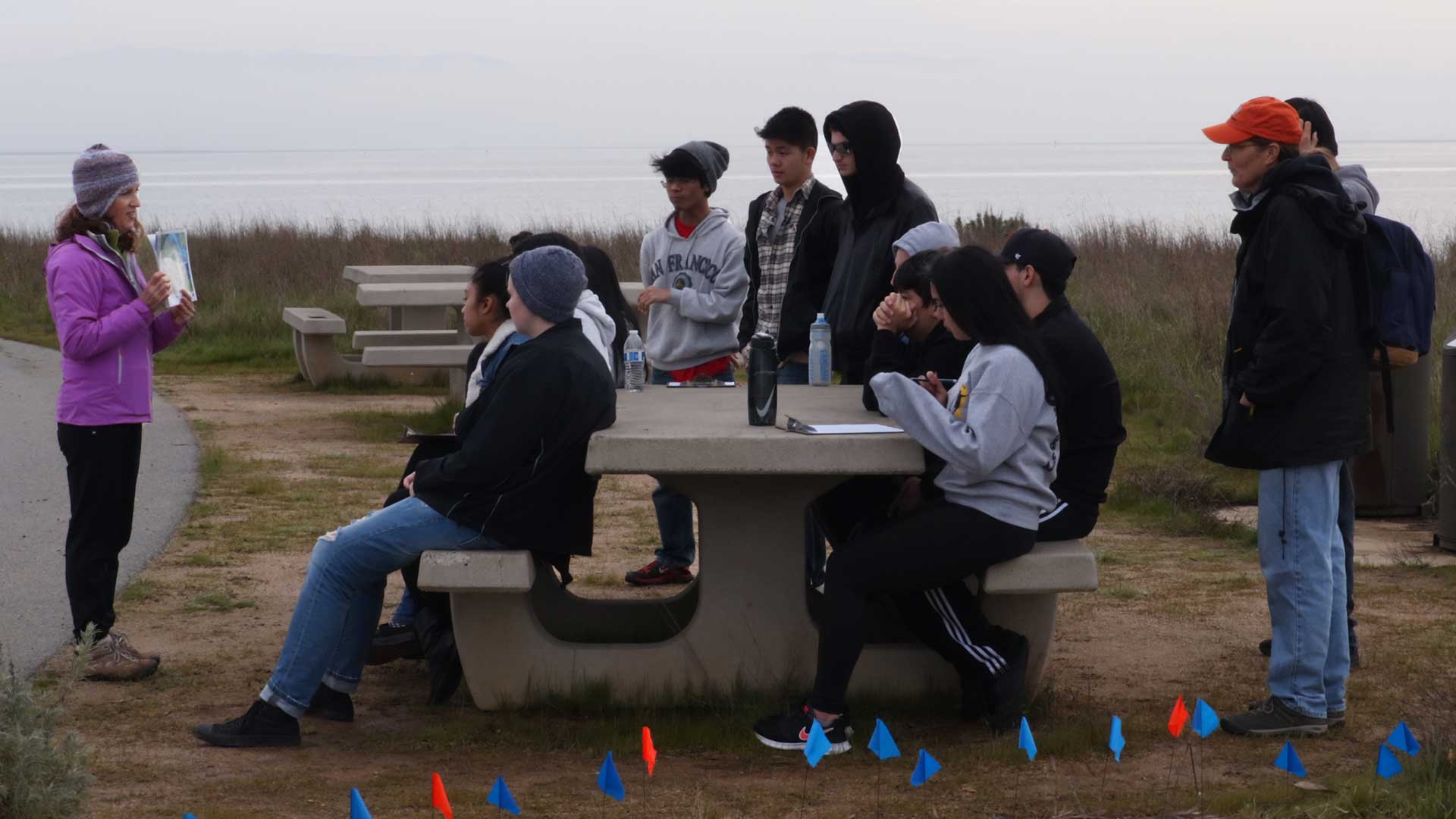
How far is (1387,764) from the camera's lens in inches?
154

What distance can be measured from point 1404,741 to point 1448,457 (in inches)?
141

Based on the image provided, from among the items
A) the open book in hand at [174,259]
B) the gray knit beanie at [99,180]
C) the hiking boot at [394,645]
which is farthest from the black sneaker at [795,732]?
the gray knit beanie at [99,180]

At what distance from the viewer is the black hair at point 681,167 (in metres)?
6.34

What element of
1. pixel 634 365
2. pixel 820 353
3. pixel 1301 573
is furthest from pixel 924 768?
pixel 634 365

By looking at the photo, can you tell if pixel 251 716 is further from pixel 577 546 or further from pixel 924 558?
pixel 924 558

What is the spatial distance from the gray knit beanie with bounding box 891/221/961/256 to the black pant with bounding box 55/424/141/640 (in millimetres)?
2491

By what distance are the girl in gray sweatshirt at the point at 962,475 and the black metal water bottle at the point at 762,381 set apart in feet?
1.29

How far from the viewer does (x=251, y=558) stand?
7164 mm

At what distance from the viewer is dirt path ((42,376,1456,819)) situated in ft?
13.4

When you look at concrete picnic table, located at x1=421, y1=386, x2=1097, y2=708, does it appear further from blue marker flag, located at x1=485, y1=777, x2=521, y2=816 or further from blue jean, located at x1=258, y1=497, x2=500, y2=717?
blue marker flag, located at x1=485, y1=777, x2=521, y2=816

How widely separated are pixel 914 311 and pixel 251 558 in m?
3.55

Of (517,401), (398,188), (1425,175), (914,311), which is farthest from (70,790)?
(1425,175)

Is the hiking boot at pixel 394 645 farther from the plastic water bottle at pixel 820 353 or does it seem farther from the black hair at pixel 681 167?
the black hair at pixel 681 167

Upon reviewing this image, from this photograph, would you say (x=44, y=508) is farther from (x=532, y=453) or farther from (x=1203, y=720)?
(x=1203, y=720)
